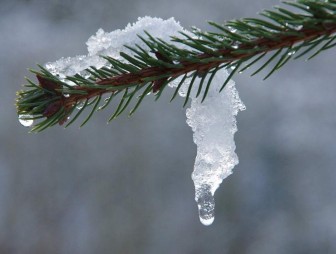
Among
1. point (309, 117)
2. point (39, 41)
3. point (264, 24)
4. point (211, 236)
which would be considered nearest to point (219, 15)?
point (309, 117)

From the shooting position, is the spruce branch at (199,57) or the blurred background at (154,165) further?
the blurred background at (154,165)

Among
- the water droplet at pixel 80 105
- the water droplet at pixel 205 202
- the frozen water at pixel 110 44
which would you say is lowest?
→ the water droplet at pixel 205 202

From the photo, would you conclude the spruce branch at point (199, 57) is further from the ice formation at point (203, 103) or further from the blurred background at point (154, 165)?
the blurred background at point (154, 165)

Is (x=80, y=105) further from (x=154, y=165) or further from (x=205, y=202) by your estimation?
(x=154, y=165)

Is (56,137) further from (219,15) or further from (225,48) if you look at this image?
(225,48)

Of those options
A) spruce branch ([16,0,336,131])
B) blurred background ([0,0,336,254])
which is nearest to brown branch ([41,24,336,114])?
spruce branch ([16,0,336,131])

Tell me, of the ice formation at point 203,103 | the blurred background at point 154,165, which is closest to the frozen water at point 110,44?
the ice formation at point 203,103

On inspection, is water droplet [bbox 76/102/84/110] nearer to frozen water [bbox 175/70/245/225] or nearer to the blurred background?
frozen water [bbox 175/70/245/225]
